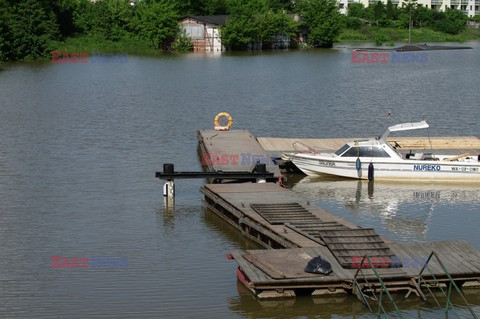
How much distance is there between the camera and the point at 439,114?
5528 cm

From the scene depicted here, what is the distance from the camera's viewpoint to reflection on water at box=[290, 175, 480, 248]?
1118 inches

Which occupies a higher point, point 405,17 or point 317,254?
point 405,17

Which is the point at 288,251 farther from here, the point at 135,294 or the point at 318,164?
the point at 318,164

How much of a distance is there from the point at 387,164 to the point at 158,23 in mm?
84929

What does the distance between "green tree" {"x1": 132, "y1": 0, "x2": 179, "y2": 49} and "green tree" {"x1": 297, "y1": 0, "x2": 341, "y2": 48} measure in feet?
65.9

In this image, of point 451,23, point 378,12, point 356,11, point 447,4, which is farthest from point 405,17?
point 447,4

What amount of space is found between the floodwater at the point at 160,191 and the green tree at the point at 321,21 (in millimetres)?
51224

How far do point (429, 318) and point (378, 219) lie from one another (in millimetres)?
9211

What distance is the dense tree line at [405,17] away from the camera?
506 ft

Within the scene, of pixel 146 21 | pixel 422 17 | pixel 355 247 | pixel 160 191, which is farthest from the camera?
pixel 422 17

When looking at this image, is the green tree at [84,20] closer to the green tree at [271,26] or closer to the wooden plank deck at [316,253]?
the green tree at [271,26]

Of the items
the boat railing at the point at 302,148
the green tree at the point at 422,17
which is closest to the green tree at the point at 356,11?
the green tree at the point at 422,17

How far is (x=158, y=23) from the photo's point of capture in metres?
116

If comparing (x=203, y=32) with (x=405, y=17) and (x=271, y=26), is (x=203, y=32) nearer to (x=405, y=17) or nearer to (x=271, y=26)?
(x=271, y=26)
